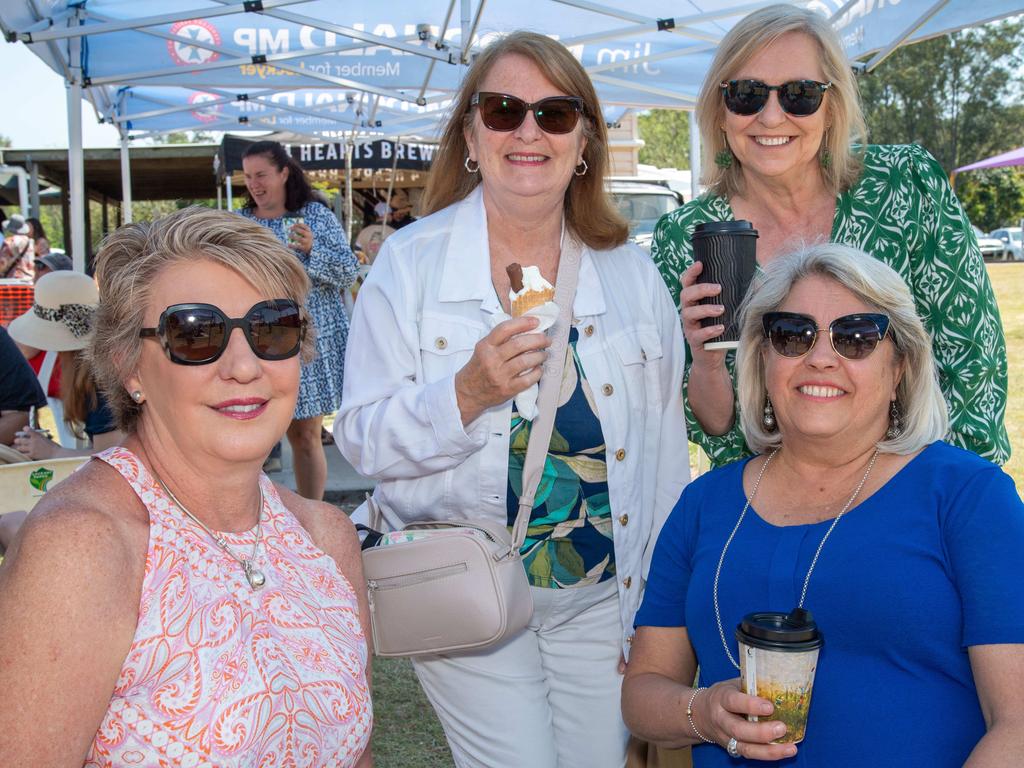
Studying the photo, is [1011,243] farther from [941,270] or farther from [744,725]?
[744,725]

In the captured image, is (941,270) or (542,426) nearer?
(542,426)

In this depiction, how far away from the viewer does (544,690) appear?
8.44ft

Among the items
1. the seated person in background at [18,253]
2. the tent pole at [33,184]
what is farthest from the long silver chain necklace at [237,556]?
the tent pole at [33,184]

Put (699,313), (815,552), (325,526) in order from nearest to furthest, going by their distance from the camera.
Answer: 1. (815,552)
2. (325,526)
3. (699,313)

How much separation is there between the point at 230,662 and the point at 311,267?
A: 200 inches

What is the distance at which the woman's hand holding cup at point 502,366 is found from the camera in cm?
220

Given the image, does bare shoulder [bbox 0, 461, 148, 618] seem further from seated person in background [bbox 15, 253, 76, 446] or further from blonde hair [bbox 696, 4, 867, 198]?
seated person in background [bbox 15, 253, 76, 446]

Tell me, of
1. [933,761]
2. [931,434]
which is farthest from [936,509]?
[933,761]

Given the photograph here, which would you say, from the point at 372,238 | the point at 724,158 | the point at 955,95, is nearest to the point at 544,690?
the point at 724,158

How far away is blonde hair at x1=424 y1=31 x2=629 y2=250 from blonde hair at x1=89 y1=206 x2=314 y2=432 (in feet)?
2.70

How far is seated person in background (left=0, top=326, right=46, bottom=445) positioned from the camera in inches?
203

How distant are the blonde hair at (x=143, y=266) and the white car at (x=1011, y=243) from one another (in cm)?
3966

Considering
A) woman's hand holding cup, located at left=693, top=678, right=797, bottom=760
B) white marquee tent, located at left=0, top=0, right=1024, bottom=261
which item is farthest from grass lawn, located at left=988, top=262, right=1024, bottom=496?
woman's hand holding cup, located at left=693, top=678, right=797, bottom=760

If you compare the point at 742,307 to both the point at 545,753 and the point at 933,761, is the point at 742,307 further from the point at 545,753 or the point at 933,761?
the point at 545,753
